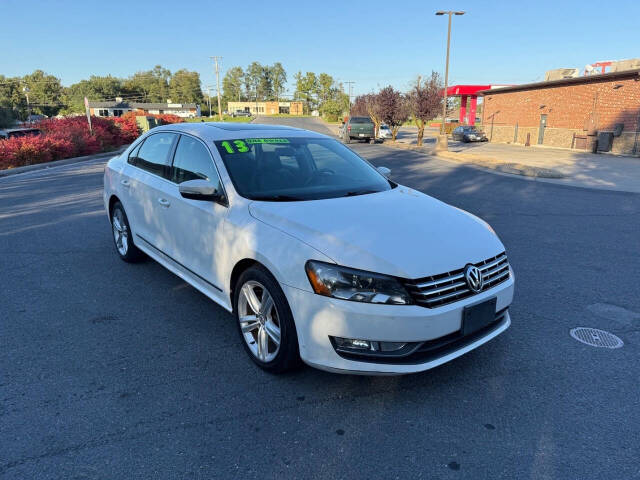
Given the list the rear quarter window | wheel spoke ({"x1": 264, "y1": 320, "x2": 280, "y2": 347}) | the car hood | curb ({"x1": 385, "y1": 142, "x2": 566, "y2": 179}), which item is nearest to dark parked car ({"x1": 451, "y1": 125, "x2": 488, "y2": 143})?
the rear quarter window

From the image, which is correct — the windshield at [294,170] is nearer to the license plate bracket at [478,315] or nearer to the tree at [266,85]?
the license plate bracket at [478,315]

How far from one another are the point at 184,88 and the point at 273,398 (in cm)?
17534

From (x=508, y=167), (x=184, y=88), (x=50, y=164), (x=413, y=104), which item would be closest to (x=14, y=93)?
(x=184, y=88)

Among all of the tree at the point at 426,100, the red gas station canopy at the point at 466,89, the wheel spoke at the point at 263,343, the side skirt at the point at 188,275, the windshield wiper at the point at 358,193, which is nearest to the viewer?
the wheel spoke at the point at 263,343

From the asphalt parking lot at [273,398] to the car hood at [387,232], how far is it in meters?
0.90

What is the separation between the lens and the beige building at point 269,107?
147m

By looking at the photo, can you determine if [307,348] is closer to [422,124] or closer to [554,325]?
[554,325]

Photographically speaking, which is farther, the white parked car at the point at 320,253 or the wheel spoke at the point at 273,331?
the wheel spoke at the point at 273,331

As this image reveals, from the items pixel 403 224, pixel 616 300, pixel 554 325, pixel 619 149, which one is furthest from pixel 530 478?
pixel 619 149

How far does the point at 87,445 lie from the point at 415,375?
6.80 feet

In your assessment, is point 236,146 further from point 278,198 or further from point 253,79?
point 253,79

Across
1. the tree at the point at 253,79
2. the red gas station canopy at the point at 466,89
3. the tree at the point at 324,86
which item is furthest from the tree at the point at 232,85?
the red gas station canopy at the point at 466,89

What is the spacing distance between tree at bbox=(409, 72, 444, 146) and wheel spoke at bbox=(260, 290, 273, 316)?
3117 cm

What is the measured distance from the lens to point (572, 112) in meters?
30.1
